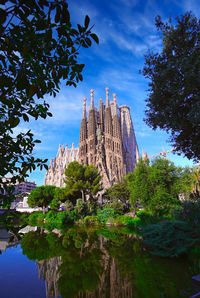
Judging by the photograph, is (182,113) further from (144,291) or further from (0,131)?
(0,131)

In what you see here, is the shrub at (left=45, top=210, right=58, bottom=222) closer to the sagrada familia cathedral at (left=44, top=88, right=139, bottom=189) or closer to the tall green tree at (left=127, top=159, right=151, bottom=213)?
the tall green tree at (left=127, top=159, right=151, bottom=213)

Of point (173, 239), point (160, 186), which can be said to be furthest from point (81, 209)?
point (173, 239)

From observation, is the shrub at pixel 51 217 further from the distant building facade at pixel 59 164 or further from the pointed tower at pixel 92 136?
the distant building facade at pixel 59 164

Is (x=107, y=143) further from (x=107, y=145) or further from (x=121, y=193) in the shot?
(x=121, y=193)

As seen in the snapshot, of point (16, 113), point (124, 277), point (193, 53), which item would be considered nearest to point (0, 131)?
point (16, 113)

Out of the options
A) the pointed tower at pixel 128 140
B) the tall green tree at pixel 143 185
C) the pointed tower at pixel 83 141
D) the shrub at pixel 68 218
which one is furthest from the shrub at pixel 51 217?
the pointed tower at pixel 128 140

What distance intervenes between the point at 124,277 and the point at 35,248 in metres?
6.25

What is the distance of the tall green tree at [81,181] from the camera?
2815 cm

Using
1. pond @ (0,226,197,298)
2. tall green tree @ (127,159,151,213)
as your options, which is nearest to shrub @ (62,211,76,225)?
tall green tree @ (127,159,151,213)

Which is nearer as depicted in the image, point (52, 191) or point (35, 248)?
point (35, 248)

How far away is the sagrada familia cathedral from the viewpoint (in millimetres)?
47781

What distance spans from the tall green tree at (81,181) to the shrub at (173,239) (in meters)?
21.3

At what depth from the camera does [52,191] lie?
3394cm

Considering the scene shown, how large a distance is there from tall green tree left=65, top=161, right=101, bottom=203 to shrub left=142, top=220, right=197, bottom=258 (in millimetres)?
21303
